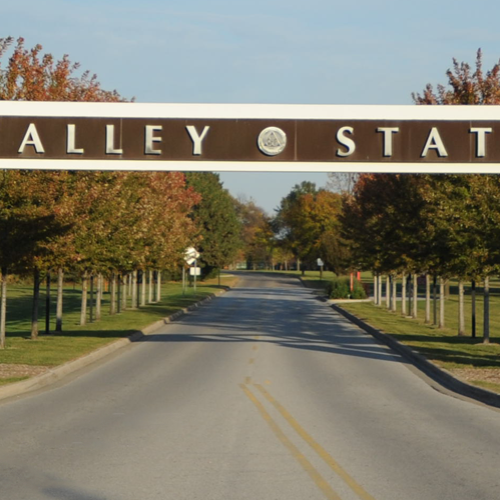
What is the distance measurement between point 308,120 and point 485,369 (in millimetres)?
6708

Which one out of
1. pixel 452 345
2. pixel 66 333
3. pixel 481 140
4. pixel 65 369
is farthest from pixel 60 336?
pixel 481 140

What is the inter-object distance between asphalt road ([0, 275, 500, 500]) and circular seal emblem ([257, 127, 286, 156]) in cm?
493

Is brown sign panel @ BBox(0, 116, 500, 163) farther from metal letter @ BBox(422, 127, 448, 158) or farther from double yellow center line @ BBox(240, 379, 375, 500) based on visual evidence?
double yellow center line @ BBox(240, 379, 375, 500)

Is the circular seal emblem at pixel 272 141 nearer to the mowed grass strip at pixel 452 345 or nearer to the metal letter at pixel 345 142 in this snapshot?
the metal letter at pixel 345 142

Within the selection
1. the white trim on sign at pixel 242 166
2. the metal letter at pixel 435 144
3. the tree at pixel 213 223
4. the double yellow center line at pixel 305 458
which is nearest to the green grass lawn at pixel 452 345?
the double yellow center line at pixel 305 458

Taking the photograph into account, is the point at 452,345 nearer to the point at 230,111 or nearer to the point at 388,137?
the point at 388,137

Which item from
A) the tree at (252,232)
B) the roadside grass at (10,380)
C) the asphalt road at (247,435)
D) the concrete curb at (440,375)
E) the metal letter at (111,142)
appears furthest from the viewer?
the tree at (252,232)

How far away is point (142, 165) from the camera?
1947 cm

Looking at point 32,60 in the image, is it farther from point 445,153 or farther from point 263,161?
point 445,153

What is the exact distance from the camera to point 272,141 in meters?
19.5

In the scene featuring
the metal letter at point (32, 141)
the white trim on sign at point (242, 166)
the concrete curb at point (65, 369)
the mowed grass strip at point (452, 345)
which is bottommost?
the concrete curb at point (65, 369)

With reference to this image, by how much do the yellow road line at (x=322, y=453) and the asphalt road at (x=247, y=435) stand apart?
1.0 inches

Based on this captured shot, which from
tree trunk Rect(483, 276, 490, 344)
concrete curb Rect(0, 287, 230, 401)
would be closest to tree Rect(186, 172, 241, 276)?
concrete curb Rect(0, 287, 230, 401)

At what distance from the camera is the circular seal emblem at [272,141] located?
766 inches
